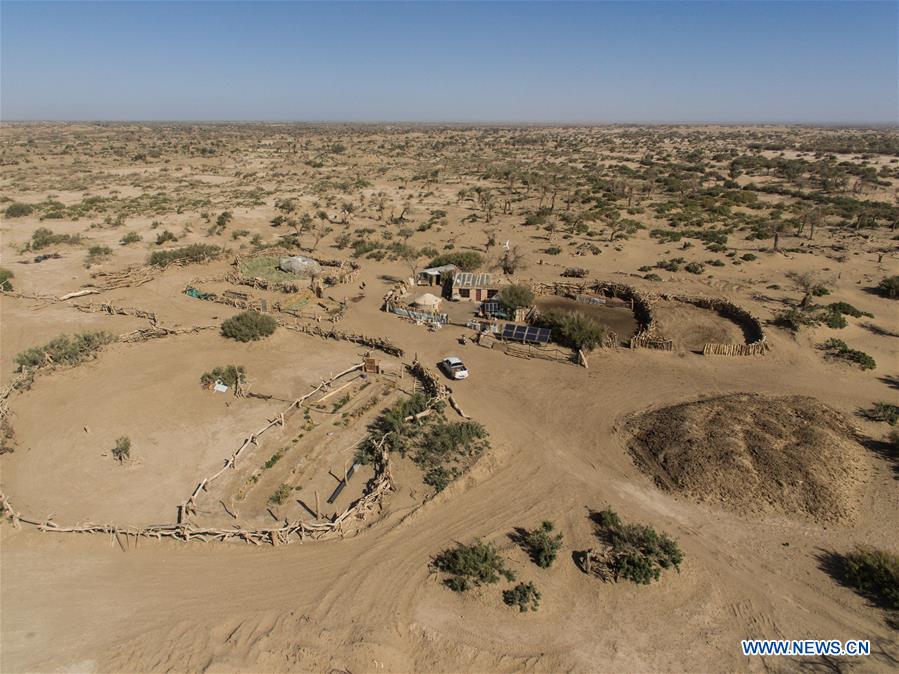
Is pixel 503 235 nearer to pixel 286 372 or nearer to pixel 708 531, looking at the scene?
pixel 286 372

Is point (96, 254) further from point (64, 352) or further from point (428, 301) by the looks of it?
point (428, 301)

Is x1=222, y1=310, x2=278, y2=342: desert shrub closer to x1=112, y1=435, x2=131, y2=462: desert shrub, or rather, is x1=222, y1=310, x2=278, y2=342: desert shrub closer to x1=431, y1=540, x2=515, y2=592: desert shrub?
x1=112, y1=435, x2=131, y2=462: desert shrub

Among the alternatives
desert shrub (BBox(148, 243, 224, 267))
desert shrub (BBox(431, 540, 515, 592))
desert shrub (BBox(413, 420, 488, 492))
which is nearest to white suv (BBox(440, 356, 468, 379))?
desert shrub (BBox(413, 420, 488, 492))

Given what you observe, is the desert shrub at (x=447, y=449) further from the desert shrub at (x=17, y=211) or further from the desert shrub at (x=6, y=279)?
the desert shrub at (x=17, y=211)

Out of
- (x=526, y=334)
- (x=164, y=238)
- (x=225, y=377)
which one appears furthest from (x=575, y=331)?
(x=164, y=238)

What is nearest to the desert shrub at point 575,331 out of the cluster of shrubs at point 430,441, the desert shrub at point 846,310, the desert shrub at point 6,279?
the cluster of shrubs at point 430,441

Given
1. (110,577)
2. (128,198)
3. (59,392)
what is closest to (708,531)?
(110,577)
